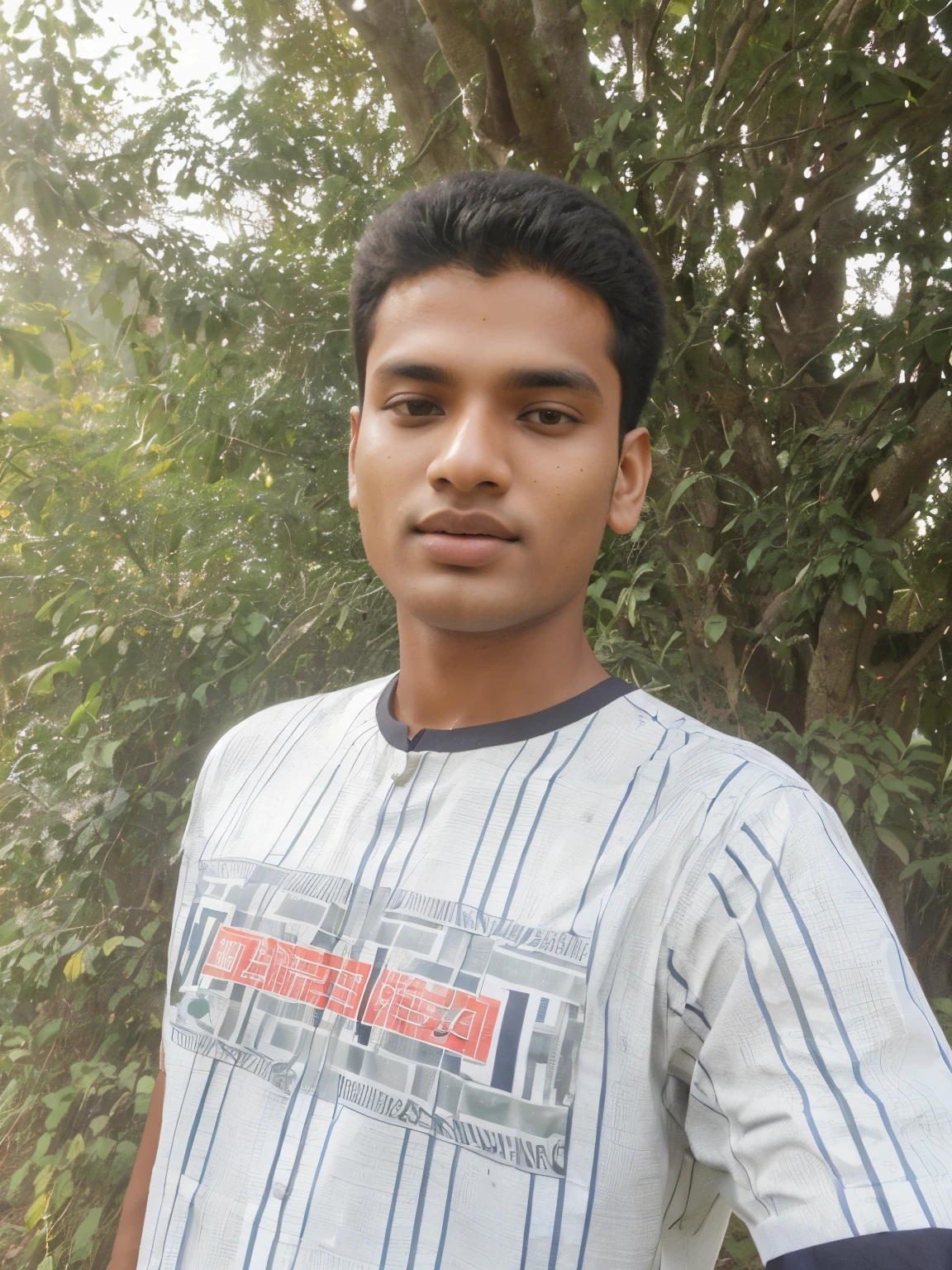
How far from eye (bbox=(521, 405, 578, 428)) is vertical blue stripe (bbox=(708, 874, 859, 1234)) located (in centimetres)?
49

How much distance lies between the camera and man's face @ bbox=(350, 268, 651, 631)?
999 millimetres

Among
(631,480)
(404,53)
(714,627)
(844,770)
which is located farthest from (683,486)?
(404,53)

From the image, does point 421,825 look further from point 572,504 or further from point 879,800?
point 879,800

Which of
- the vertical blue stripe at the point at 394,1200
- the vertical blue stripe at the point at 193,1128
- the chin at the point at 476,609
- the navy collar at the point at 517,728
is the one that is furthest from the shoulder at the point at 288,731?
the vertical blue stripe at the point at 394,1200

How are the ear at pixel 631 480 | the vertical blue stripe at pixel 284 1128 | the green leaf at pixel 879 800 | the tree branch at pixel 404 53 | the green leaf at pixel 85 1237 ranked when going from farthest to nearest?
1. the tree branch at pixel 404 53
2. the green leaf at pixel 85 1237
3. the green leaf at pixel 879 800
4. the ear at pixel 631 480
5. the vertical blue stripe at pixel 284 1128

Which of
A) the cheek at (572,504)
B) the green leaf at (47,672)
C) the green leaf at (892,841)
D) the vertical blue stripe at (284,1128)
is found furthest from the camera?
the green leaf at (47,672)

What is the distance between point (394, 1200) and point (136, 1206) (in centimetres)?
54

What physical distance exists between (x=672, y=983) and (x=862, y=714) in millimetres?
1801

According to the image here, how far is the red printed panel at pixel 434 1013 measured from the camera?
2.81 feet

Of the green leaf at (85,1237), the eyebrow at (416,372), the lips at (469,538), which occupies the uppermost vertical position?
the eyebrow at (416,372)

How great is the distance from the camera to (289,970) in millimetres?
997

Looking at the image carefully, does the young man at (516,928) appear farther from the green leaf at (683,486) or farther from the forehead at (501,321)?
the green leaf at (683,486)

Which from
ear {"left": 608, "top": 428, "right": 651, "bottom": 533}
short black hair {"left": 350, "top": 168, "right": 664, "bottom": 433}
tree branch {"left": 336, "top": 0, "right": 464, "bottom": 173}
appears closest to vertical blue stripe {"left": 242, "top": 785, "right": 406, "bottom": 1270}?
ear {"left": 608, "top": 428, "right": 651, "bottom": 533}

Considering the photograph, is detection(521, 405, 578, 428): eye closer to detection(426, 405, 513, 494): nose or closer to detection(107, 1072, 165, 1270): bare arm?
detection(426, 405, 513, 494): nose
